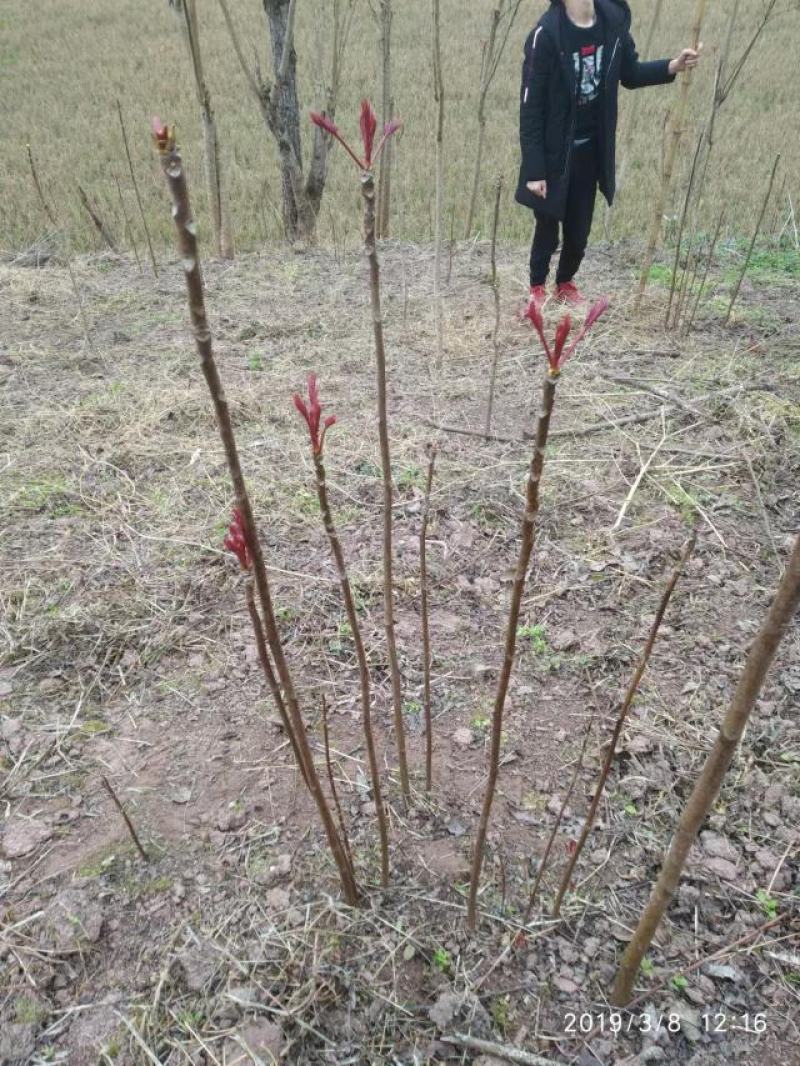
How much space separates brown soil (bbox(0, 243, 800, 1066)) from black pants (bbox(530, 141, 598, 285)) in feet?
1.63

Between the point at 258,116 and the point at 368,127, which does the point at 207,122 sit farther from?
the point at 258,116

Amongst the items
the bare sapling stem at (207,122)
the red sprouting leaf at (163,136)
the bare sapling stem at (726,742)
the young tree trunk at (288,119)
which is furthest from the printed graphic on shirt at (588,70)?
the red sprouting leaf at (163,136)

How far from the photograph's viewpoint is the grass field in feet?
21.3

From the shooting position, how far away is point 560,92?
124 inches

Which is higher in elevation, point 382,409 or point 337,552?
point 382,409

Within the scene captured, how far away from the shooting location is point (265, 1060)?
1162mm

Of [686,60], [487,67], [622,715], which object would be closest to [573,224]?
[686,60]

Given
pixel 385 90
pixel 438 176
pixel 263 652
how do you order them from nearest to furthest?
pixel 263 652 → pixel 438 176 → pixel 385 90

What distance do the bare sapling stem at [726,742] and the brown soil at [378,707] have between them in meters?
0.33

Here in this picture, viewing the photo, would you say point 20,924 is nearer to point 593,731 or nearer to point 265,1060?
point 265,1060

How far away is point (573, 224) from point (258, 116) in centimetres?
791

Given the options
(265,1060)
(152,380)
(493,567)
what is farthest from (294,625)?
(152,380)

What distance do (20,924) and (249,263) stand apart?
438 cm

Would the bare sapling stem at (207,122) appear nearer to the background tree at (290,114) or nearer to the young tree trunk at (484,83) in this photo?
the background tree at (290,114)
